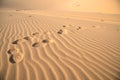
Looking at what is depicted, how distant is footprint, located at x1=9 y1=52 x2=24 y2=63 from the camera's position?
267 centimetres

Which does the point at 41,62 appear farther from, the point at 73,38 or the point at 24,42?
the point at 73,38

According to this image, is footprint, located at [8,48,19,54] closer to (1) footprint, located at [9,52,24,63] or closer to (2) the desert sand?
(2) the desert sand

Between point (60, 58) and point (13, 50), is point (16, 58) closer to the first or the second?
point (13, 50)

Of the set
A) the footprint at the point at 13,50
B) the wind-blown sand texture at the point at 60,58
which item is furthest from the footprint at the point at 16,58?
the footprint at the point at 13,50

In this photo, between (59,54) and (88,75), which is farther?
(59,54)

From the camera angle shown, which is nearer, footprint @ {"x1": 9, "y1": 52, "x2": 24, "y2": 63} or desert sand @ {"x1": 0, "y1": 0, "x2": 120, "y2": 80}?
desert sand @ {"x1": 0, "y1": 0, "x2": 120, "y2": 80}

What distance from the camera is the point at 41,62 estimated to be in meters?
2.62

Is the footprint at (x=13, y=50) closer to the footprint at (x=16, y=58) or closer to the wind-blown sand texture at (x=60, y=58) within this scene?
the wind-blown sand texture at (x=60, y=58)

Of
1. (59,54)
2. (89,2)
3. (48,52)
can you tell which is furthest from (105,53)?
(89,2)

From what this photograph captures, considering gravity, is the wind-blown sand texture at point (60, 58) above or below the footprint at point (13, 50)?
below

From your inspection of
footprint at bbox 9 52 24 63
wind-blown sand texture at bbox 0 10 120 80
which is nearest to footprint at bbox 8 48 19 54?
wind-blown sand texture at bbox 0 10 120 80

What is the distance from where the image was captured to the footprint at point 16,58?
2.67m

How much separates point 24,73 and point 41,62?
45 centimetres

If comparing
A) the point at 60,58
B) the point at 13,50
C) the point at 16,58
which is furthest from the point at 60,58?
the point at 13,50
